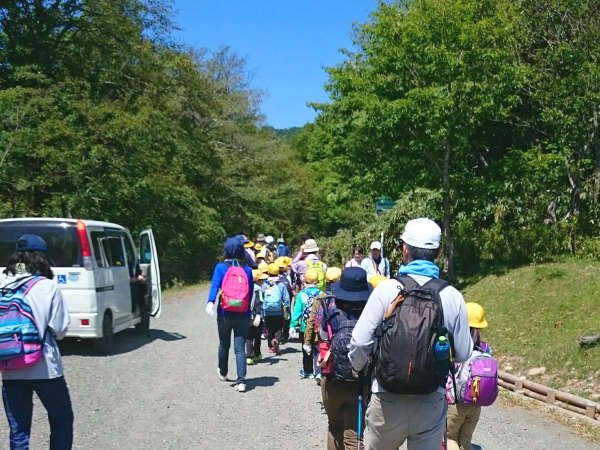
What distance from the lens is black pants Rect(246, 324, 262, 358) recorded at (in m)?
10.1

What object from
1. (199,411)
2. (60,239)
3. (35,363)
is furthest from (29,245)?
(60,239)

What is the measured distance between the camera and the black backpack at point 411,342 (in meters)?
3.28

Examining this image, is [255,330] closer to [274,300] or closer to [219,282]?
[274,300]

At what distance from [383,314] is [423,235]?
532mm

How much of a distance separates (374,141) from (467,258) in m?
5.66

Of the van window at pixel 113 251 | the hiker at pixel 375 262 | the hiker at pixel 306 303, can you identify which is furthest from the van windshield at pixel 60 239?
the hiker at pixel 375 262

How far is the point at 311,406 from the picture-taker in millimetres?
7469

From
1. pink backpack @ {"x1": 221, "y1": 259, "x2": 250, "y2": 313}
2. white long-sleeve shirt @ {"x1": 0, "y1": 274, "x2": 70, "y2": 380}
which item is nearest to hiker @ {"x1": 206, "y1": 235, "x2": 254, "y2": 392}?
pink backpack @ {"x1": 221, "y1": 259, "x2": 250, "y2": 313}

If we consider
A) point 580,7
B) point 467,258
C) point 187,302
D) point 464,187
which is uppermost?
point 580,7

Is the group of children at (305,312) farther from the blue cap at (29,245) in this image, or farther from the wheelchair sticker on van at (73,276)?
the wheelchair sticker on van at (73,276)

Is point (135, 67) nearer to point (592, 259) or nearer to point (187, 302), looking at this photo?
point (187, 302)

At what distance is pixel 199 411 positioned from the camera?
7.11m

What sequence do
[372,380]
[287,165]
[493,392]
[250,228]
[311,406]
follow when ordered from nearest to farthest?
[372,380], [493,392], [311,406], [250,228], [287,165]

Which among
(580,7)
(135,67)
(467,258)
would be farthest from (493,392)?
(135,67)
